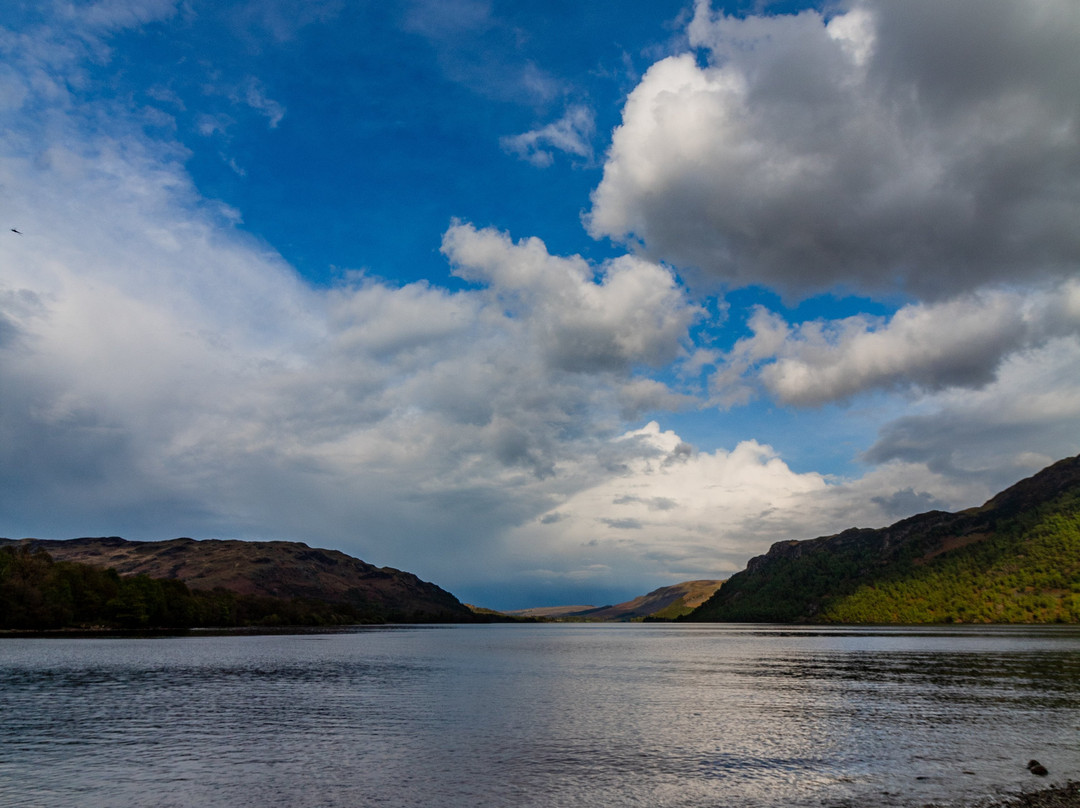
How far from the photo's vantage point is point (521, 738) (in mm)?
53656

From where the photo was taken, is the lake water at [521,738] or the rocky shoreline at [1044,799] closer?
the rocky shoreline at [1044,799]

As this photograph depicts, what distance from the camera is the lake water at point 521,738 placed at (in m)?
37.2

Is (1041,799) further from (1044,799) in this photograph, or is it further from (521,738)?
(521,738)

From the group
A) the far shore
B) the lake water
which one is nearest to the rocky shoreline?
the far shore

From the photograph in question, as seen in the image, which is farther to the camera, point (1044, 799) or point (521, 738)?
point (521, 738)

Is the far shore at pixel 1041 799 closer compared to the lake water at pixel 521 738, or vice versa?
the far shore at pixel 1041 799

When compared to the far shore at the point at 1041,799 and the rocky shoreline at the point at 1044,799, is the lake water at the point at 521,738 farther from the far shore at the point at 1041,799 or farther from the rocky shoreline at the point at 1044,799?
the rocky shoreline at the point at 1044,799

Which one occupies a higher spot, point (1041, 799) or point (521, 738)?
point (521, 738)

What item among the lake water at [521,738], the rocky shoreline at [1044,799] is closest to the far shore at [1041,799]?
the rocky shoreline at [1044,799]

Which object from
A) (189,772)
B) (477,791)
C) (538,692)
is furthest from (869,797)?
(538,692)

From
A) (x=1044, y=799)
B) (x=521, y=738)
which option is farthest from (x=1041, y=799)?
(x=521, y=738)

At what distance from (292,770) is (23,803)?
1389 cm

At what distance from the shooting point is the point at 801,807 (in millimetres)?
34188

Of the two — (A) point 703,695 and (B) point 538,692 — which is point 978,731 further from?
(B) point 538,692
